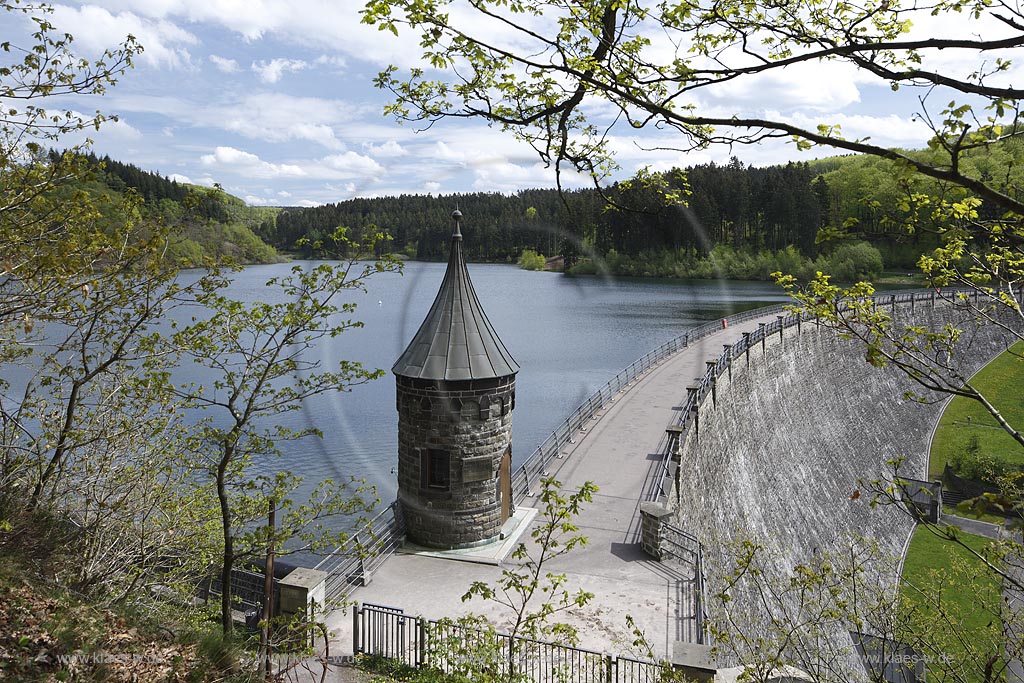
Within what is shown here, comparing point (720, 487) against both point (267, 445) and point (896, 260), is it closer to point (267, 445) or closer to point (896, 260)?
point (267, 445)

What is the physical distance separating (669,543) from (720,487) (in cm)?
1130

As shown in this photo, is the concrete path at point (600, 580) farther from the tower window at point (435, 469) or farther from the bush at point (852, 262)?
the bush at point (852, 262)

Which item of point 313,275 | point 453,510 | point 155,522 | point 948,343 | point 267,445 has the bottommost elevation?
point 453,510

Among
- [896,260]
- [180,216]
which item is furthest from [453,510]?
[896,260]

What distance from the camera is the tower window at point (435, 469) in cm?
1445

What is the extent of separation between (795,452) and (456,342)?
24.2 metres

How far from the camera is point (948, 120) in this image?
12.3ft

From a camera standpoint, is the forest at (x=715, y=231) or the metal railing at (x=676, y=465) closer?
the metal railing at (x=676, y=465)

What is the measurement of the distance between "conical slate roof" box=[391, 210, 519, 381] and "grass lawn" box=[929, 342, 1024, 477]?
29060 mm

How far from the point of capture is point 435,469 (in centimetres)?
1459

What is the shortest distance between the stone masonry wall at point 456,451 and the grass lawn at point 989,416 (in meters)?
28.8

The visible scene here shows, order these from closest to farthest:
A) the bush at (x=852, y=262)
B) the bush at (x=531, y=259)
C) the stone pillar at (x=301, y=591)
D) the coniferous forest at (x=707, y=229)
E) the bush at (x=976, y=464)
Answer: the stone pillar at (x=301, y=591) → the bush at (x=976, y=464) → the coniferous forest at (x=707, y=229) → the bush at (x=852, y=262) → the bush at (x=531, y=259)

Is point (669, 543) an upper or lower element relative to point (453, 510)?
Result: lower

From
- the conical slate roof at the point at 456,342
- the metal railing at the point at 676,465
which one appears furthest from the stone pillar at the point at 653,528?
the conical slate roof at the point at 456,342
